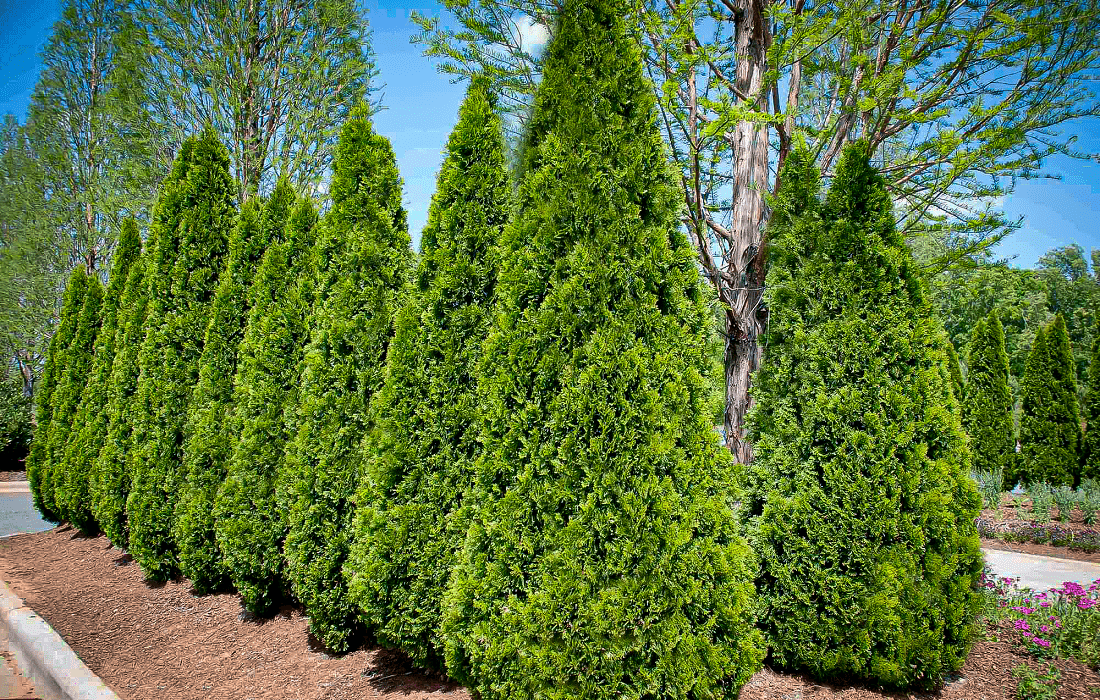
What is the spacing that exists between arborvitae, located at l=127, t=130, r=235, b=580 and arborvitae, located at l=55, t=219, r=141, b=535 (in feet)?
6.55

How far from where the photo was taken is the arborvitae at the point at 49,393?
10016 millimetres

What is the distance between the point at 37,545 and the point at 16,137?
17.5 metres

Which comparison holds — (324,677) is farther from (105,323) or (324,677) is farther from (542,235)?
(105,323)

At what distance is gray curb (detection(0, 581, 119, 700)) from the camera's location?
13.6 ft

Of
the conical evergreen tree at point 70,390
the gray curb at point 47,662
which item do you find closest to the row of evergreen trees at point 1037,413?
the gray curb at point 47,662

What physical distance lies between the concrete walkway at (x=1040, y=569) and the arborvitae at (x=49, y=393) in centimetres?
1468

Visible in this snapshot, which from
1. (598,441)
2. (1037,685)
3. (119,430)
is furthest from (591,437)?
(119,430)

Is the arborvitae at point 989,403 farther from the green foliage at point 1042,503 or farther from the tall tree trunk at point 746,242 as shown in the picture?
the tall tree trunk at point 746,242

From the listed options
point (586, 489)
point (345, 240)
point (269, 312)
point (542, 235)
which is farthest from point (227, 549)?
point (542, 235)

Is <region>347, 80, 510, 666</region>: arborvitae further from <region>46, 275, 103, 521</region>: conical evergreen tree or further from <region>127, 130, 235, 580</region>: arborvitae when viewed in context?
<region>46, 275, 103, 521</region>: conical evergreen tree

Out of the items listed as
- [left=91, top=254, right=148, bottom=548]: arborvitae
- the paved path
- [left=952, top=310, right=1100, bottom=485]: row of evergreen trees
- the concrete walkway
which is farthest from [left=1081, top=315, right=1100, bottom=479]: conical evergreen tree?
the paved path

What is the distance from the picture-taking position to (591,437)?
329cm

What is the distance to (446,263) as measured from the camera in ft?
13.8

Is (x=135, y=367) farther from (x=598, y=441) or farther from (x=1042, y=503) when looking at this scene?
(x=1042, y=503)
